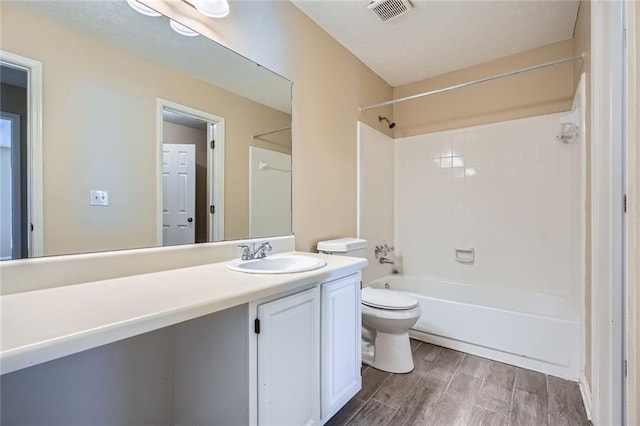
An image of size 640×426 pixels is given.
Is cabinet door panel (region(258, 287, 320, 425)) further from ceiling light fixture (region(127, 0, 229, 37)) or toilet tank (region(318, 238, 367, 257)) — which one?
ceiling light fixture (region(127, 0, 229, 37))

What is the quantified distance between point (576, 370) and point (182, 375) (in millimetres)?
2346

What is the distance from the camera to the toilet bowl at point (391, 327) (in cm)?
195

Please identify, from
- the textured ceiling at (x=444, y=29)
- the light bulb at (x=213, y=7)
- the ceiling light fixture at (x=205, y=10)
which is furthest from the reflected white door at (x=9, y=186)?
the textured ceiling at (x=444, y=29)

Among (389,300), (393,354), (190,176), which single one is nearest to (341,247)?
(389,300)

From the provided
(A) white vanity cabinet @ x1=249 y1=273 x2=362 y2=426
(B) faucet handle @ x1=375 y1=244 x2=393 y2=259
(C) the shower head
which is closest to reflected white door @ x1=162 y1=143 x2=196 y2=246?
(A) white vanity cabinet @ x1=249 y1=273 x2=362 y2=426

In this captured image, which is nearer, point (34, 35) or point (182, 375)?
point (34, 35)

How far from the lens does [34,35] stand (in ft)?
3.34

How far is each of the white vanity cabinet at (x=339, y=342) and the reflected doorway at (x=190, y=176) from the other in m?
0.69

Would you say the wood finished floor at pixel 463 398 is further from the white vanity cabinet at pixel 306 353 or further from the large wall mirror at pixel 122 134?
the large wall mirror at pixel 122 134

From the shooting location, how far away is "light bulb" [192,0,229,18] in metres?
1.42

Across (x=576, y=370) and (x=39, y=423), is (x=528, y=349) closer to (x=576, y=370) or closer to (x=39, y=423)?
(x=576, y=370)

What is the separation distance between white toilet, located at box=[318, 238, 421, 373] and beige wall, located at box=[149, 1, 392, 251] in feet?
0.80
